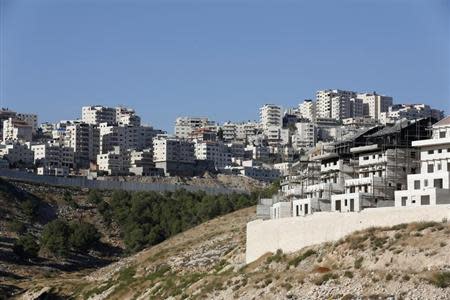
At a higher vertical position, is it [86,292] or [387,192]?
[387,192]

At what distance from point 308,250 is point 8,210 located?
87.9m

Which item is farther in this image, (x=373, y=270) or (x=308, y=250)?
(x=308, y=250)

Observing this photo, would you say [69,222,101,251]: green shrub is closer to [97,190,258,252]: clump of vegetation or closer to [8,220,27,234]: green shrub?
[97,190,258,252]: clump of vegetation

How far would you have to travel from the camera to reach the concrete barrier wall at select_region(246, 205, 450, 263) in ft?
261

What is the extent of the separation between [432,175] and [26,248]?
7110 centimetres

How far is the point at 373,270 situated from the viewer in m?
76.4

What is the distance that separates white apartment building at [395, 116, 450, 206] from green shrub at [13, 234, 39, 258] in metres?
66.5

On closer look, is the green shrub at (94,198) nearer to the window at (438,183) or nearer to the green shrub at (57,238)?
the green shrub at (57,238)

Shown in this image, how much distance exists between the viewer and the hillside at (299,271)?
2889 inches

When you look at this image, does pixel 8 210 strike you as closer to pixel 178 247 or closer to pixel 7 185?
pixel 7 185

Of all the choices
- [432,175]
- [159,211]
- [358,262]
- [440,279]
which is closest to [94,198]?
[159,211]

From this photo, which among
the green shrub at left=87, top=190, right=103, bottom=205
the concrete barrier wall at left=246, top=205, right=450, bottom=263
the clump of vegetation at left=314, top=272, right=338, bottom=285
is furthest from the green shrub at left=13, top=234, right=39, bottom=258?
the clump of vegetation at left=314, top=272, right=338, bottom=285

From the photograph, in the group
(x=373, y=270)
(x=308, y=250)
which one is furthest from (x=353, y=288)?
(x=308, y=250)

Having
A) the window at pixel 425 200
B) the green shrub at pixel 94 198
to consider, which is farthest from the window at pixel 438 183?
the green shrub at pixel 94 198
